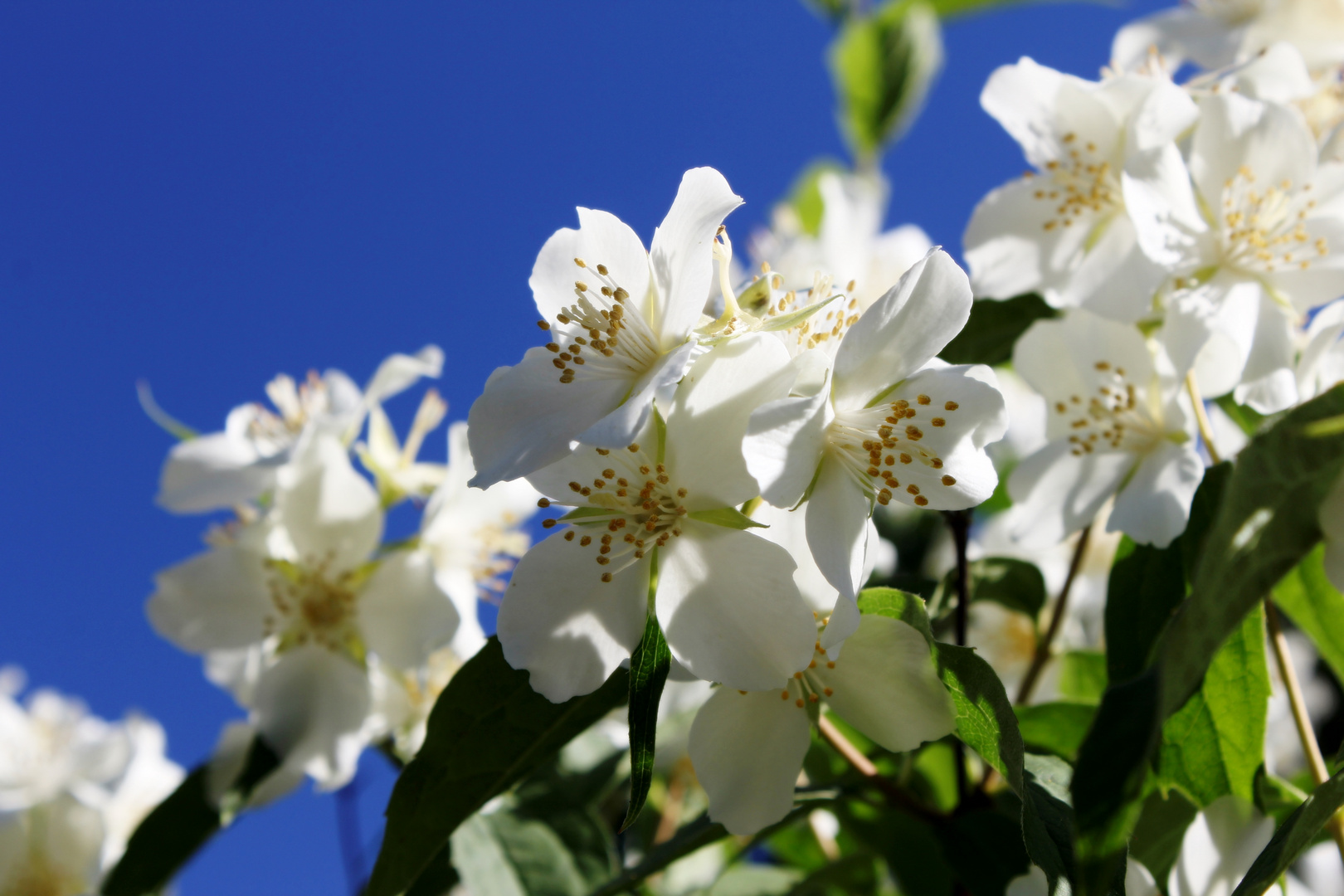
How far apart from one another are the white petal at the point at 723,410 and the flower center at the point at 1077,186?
623 millimetres

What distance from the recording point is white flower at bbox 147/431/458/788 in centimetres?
130

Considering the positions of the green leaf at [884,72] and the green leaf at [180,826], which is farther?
the green leaf at [884,72]

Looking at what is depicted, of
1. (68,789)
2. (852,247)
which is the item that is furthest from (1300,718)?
(68,789)

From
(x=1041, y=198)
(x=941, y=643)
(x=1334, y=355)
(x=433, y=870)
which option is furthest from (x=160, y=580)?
(x=1334, y=355)

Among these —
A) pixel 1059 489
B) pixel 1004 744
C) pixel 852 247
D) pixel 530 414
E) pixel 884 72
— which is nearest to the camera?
pixel 1004 744

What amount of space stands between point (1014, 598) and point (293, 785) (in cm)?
105

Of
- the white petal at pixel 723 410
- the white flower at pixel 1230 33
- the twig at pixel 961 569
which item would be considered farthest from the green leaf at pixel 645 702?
the white flower at pixel 1230 33

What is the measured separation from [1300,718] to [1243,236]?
492 millimetres

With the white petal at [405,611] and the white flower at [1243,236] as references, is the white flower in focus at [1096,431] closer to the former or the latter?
the white flower at [1243,236]

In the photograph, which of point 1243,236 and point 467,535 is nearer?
point 1243,236

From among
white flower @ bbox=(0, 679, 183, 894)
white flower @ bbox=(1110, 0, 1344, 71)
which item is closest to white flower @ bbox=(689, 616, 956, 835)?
white flower @ bbox=(1110, 0, 1344, 71)

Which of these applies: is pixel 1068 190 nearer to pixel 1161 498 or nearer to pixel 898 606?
pixel 1161 498

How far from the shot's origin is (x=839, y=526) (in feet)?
2.41

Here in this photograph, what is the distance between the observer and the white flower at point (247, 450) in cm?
134
